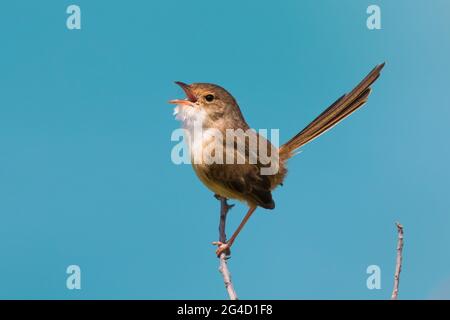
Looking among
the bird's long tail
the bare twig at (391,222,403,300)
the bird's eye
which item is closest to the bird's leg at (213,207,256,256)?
the bird's long tail

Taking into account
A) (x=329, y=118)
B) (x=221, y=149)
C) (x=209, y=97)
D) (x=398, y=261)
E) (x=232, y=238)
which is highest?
(x=209, y=97)

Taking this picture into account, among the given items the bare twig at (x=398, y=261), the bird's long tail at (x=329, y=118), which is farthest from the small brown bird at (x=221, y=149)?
the bare twig at (x=398, y=261)

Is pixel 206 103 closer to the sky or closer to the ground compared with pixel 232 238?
closer to the sky

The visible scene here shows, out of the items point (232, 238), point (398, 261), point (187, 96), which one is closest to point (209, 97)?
point (187, 96)

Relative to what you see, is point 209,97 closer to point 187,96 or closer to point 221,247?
point 187,96

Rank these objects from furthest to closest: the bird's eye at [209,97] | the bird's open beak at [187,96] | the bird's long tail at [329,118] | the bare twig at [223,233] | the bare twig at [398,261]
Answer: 1. the bird's long tail at [329,118]
2. the bird's eye at [209,97]
3. the bird's open beak at [187,96]
4. the bare twig at [223,233]
5. the bare twig at [398,261]

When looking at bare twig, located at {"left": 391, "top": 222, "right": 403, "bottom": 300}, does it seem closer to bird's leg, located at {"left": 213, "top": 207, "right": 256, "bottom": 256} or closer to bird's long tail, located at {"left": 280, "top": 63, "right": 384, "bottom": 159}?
bird's leg, located at {"left": 213, "top": 207, "right": 256, "bottom": 256}

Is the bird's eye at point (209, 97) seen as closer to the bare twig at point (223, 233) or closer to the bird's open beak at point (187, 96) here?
the bird's open beak at point (187, 96)
